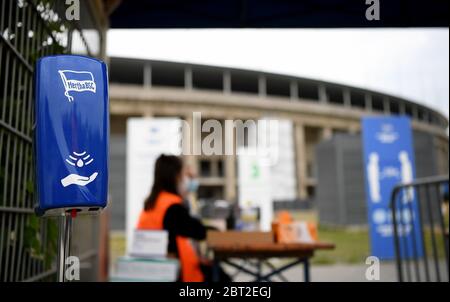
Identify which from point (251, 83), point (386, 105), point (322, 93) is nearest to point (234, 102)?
point (251, 83)

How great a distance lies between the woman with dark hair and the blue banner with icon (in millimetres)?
5548

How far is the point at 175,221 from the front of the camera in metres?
3.43

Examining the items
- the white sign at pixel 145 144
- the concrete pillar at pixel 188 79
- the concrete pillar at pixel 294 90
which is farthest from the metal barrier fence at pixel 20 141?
the concrete pillar at pixel 294 90

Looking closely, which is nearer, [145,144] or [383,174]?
[145,144]

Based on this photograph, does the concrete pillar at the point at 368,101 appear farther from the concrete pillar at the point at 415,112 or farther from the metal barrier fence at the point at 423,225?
the metal barrier fence at the point at 423,225

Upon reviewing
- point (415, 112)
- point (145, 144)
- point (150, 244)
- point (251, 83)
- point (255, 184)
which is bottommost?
point (150, 244)

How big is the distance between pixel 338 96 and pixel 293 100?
6532 millimetres

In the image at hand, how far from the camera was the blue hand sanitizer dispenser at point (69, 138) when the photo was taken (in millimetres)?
1378

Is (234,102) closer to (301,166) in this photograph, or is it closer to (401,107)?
(301,166)

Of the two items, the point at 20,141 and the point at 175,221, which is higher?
the point at 20,141

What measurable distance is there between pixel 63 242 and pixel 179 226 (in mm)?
1906

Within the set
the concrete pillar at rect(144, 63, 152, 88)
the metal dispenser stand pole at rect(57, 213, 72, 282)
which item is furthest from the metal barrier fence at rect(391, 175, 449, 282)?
the concrete pillar at rect(144, 63, 152, 88)

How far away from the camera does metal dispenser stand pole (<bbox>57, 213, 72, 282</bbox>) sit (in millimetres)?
1503

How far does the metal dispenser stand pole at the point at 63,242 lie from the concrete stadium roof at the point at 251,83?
3340cm
